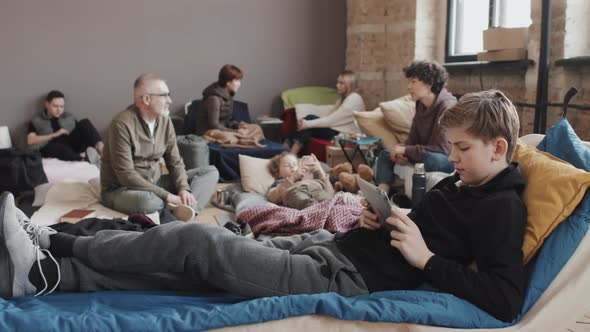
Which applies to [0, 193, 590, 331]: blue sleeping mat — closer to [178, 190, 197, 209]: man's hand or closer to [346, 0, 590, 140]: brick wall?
[178, 190, 197, 209]: man's hand

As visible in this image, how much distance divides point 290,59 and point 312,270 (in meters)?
5.63

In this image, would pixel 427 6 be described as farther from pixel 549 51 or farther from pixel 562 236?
pixel 562 236

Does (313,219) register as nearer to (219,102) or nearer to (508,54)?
(508,54)

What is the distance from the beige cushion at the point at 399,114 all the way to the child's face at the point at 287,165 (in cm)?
97

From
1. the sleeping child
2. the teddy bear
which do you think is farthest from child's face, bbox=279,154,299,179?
the teddy bear

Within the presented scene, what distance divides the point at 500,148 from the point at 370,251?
1.80ft

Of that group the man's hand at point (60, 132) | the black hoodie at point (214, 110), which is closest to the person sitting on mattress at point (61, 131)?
the man's hand at point (60, 132)

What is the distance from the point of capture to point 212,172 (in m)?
4.59

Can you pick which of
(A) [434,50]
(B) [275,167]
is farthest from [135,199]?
(A) [434,50]

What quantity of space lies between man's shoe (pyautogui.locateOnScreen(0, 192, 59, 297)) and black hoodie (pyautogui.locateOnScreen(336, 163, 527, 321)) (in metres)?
1.08

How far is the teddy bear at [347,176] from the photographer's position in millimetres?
4512

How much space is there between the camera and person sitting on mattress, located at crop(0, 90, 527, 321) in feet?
5.82

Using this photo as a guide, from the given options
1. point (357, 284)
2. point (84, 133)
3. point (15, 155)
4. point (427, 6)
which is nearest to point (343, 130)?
point (427, 6)

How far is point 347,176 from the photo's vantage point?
454 cm
